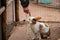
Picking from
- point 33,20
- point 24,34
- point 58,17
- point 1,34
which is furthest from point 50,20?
point 1,34

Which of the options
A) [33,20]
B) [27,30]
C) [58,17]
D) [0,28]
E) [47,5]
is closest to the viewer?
[0,28]

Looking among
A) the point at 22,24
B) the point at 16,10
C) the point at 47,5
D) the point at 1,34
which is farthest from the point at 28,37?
the point at 47,5

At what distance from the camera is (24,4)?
15.3 ft

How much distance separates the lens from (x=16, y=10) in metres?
4.93

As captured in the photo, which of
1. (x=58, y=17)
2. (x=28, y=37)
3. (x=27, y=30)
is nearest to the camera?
(x=28, y=37)

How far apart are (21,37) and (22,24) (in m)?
1.01

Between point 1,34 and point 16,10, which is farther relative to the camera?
point 16,10

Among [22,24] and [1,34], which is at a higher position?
[1,34]

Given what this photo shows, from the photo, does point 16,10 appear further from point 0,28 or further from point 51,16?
point 0,28

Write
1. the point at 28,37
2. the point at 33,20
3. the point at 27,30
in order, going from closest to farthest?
the point at 33,20 → the point at 28,37 → the point at 27,30

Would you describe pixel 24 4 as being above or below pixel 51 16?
above

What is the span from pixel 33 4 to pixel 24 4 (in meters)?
2.88

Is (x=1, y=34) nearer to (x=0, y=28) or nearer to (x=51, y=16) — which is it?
(x=0, y=28)

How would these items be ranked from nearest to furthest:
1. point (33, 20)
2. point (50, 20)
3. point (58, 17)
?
point (33, 20) < point (50, 20) < point (58, 17)
